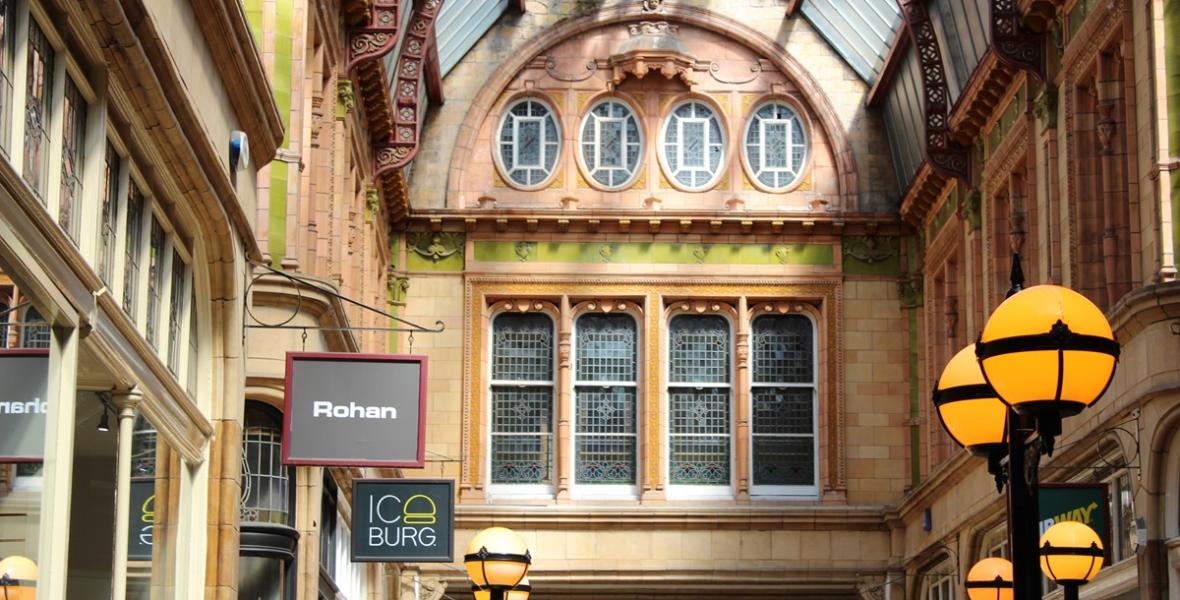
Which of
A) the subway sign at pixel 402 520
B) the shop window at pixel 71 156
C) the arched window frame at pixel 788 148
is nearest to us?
the shop window at pixel 71 156

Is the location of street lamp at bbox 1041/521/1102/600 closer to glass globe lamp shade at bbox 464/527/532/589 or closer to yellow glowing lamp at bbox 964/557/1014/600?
yellow glowing lamp at bbox 964/557/1014/600

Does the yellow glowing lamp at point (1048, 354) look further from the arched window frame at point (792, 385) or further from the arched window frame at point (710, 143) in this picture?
the arched window frame at point (710, 143)

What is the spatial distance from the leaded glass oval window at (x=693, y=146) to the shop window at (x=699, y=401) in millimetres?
2430

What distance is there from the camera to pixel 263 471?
20.2 meters

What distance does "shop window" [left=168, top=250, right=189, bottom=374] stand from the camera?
13.0m

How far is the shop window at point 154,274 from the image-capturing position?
12477 mm

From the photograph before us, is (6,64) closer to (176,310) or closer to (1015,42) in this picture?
(176,310)

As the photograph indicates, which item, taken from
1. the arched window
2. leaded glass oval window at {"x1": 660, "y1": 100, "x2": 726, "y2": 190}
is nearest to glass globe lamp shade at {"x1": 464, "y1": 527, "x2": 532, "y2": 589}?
the arched window

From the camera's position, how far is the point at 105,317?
36.4 ft

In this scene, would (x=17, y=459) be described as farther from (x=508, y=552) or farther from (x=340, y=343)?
(x=340, y=343)

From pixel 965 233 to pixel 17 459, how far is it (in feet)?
74.8

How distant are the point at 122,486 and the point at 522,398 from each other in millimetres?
22969

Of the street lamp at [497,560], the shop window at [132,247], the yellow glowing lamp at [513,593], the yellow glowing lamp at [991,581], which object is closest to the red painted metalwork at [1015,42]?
the yellow glowing lamp at [513,593]

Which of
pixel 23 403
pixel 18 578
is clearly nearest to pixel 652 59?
pixel 23 403
